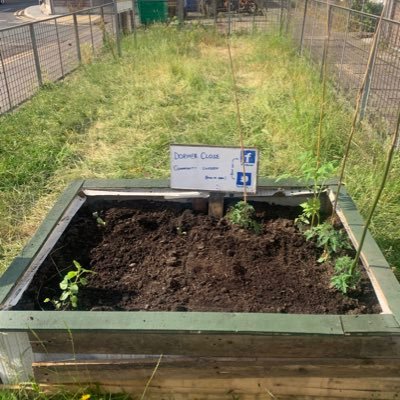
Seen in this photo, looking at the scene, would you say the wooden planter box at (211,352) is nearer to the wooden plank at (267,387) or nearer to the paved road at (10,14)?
the wooden plank at (267,387)

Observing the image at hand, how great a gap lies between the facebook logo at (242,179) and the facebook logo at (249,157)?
65 millimetres

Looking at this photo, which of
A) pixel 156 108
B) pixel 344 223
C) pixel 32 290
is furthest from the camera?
pixel 156 108

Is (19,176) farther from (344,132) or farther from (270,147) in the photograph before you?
(344,132)

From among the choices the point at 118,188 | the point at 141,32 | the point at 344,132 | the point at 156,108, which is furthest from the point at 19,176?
the point at 141,32

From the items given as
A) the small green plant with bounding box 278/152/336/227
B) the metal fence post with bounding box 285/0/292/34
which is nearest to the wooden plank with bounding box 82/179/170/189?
the small green plant with bounding box 278/152/336/227

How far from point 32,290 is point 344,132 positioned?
3.55 metres

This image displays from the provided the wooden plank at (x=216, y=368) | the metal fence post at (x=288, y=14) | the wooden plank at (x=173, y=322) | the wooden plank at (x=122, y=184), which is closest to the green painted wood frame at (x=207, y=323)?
the wooden plank at (x=173, y=322)

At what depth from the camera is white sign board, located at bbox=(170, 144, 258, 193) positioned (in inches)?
90.7

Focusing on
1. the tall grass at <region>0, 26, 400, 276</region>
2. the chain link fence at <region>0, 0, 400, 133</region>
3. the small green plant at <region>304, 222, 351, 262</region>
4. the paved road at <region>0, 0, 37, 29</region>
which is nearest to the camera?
the small green plant at <region>304, 222, 351, 262</region>

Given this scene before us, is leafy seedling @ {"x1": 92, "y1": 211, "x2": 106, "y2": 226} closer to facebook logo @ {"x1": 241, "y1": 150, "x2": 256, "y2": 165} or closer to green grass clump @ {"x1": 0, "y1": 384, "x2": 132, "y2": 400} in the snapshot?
facebook logo @ {"x1": 241, "y1": 150, "x2": 256, "y2": 165}

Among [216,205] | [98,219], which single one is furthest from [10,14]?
[216,205]

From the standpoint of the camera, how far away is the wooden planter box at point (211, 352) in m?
1.54

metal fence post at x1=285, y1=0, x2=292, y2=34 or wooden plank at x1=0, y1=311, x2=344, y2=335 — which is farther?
metal fence post at x1=285, y1=0, x2=292, y2=34

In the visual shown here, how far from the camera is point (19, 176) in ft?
12.9
